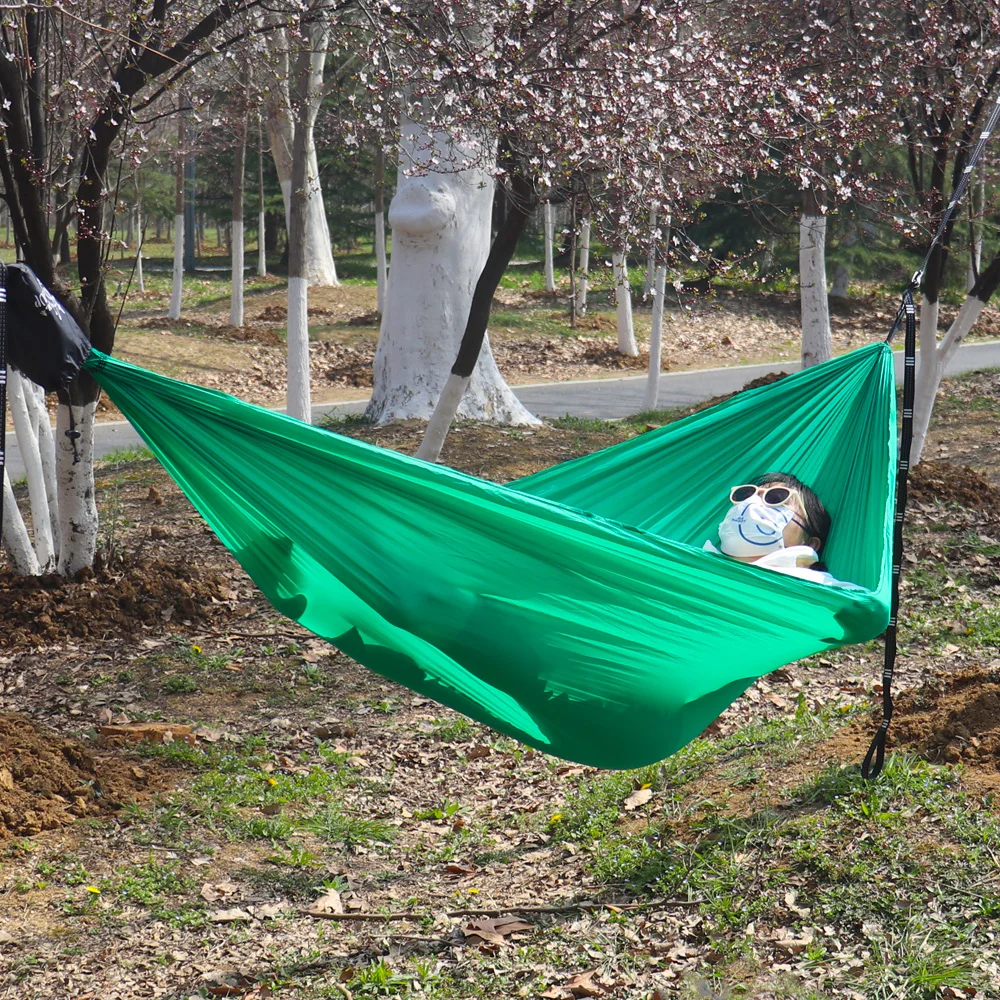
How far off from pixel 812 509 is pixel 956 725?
0.84 metres

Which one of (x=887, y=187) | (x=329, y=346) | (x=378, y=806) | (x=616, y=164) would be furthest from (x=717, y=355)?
(x=378, y=806)

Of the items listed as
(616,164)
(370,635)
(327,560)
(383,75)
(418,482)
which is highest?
(383,75)

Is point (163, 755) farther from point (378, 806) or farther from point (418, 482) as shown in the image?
point (418, 482)

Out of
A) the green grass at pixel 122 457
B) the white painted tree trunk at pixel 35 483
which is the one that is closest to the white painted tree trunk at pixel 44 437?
the white painted tree trunk at pixel 35 483

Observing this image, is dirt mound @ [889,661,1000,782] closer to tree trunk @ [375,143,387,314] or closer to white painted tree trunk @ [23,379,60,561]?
white painted tree trunk @ [23,379,60,561]

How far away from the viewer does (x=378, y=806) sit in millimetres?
3928

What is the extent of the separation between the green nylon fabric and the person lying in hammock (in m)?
0.43

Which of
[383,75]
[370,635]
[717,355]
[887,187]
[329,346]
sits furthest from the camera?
[717,355]

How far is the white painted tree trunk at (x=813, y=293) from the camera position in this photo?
924cm

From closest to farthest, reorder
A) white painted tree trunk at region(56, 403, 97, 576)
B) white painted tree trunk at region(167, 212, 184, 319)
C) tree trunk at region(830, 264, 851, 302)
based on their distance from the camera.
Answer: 1. white painted tree trunk at region(56, 403, 97, 576)
2. white painted tree trunk at region(167, 212, 184, 319)
3. tree trunk at region(830, 264, 851, 302)

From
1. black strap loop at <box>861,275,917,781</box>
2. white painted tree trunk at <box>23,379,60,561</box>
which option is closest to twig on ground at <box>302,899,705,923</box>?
black strap loop at <box>861,275,917,781</box>

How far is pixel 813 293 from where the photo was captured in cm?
961

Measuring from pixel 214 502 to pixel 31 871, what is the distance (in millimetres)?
1259

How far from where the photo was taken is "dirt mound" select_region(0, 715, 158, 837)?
3.57 metres
